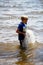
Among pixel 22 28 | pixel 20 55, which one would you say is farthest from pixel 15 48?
pixel 22 28

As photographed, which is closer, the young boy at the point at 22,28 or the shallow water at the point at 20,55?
the shallow water at the point at 20,55

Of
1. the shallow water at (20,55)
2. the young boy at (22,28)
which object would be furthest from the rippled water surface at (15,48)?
the young boy at (22,28)

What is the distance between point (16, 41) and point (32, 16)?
620 centimetres

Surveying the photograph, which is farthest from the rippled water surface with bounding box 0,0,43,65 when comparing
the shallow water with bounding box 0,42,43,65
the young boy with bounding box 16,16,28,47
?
the young boy with bounding box 16,16,28,47

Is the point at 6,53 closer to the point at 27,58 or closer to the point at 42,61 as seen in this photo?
the point at 27,58

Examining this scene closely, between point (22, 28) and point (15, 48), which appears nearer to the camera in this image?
point (22, 28)

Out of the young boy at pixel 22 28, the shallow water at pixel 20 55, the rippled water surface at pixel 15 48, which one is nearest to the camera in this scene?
the shallow water at pixel 20 55

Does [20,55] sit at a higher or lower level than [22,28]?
lower

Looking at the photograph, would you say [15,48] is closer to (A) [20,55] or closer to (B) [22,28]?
(A) [20,55]

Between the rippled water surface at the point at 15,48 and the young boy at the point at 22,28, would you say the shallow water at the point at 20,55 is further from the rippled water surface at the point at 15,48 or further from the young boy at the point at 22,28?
the young boy at the point at 22,28

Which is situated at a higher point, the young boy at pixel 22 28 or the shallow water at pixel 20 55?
the young boy at pixel 22 28

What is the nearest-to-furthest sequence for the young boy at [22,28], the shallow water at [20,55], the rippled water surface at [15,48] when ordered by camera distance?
the shallow water at [20,55], the rippled water surface at [15,48], the young boy at [22,28]

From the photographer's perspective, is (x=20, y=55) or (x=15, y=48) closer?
(x=20, y=55)

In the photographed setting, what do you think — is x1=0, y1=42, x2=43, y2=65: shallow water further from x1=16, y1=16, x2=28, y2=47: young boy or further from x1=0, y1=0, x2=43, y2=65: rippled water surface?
x1=16, y1=16, x2=28, y2=47: young boy
